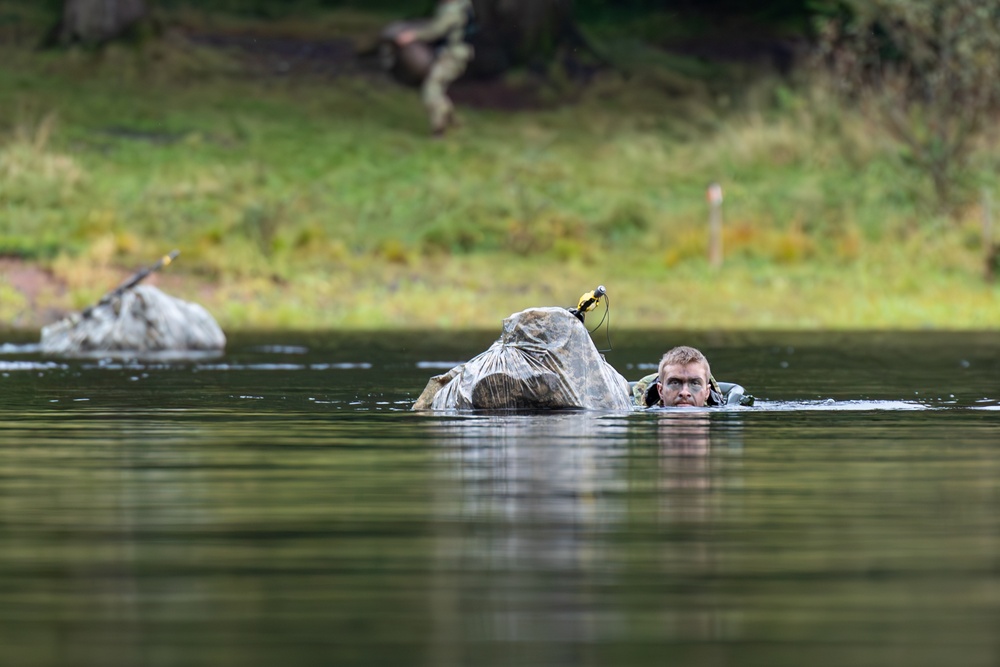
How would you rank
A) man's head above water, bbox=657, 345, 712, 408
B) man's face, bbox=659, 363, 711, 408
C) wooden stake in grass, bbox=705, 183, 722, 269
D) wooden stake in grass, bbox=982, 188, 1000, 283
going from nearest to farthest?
man's head above water, bbox=657, 345, 712, 408 < man's face, bbox=659, 363, 711, 408 < wooden stake in grass, bbox=982, 188, 1000, 283 < wooden stake in grass, bbox=705, 183, 722, 269

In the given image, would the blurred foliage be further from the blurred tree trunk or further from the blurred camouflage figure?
the blurred tree trunk

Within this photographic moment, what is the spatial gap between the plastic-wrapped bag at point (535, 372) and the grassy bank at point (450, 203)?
15036 mm

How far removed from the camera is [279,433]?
46.6 ft

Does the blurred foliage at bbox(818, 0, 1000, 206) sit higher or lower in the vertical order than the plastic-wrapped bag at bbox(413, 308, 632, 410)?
higher

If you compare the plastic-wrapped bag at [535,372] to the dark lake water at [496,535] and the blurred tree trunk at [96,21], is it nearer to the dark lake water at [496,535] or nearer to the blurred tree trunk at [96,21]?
the dark lake water at [496,535]

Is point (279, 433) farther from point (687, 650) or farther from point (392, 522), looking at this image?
point (687, 650)

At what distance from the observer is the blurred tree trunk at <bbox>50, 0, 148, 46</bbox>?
4662 centimetres

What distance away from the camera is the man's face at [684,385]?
1547 centimetres

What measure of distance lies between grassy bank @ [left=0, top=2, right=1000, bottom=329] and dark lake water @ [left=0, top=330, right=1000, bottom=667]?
53.5 feet

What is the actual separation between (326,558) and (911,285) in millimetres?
26778

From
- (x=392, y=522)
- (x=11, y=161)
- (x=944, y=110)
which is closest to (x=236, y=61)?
(x=11, y=161)

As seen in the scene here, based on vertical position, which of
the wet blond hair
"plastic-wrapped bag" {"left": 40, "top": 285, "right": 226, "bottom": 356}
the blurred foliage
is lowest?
the wet blond hair

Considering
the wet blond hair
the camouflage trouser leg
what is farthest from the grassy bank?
the wet blond hair

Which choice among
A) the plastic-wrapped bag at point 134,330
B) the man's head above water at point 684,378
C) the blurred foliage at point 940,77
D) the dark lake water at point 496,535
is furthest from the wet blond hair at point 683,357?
the blurred foliage at point 940,77
